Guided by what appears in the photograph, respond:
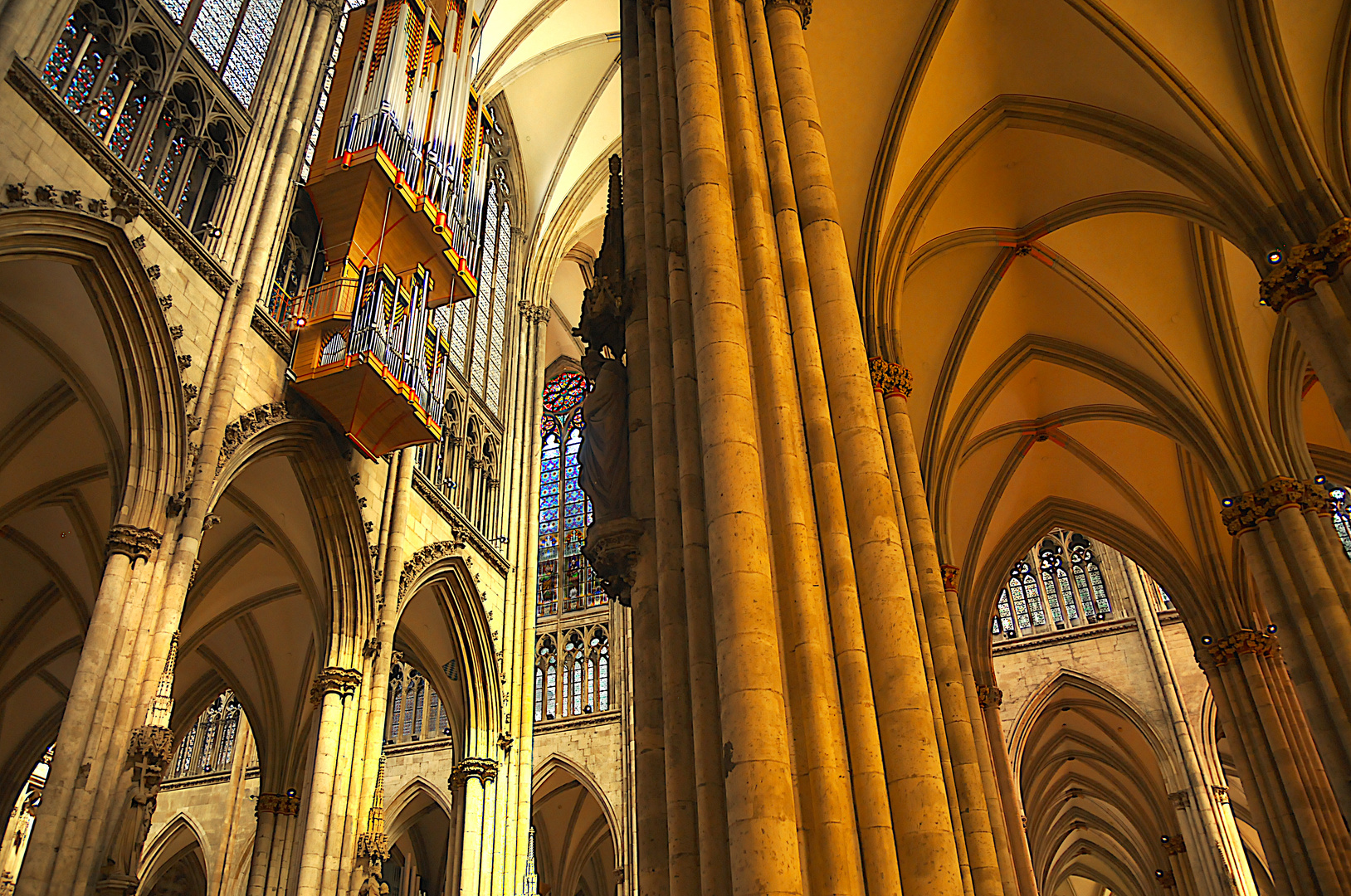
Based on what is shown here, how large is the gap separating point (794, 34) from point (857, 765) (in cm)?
476

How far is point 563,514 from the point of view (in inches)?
906

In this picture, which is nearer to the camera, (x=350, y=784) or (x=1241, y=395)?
(x=350, y=784)

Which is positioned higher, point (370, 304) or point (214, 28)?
point (214, 28)

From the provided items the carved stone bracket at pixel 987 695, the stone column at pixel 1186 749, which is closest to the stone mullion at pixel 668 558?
the carved stone bracket at pixel 987 695

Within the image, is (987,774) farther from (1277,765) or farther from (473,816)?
(473,816)

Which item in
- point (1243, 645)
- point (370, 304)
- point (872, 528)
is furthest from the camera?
point (1243, 645)

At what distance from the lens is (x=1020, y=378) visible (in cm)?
1443

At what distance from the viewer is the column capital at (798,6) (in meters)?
6.88

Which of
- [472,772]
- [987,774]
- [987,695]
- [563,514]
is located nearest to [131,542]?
[472,772]

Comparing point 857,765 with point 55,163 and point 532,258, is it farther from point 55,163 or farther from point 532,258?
point 532,258

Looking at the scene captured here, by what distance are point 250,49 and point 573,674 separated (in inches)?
522

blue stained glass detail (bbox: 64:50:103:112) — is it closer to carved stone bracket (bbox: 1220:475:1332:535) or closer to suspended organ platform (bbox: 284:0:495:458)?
suspended organ platform (bbox: 284:0:495:458)

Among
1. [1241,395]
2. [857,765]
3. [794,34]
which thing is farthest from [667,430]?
[1241,395]

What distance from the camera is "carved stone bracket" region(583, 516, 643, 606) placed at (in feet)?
18.6
